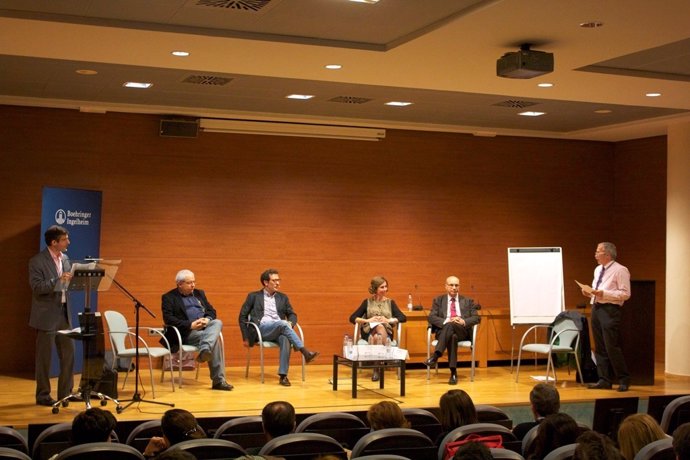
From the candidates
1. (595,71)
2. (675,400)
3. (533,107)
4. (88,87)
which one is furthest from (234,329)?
(675,400)

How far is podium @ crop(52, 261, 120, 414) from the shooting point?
7652 millimetres

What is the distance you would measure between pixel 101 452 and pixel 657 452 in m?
2.30

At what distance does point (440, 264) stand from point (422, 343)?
1352 mm

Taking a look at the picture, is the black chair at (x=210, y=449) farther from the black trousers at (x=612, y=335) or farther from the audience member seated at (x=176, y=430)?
the black trousers at (x=612, y=335)

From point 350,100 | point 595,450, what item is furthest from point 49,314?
point 595,450

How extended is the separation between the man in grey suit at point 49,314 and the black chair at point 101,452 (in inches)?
176

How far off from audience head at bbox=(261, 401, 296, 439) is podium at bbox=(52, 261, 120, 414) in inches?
144

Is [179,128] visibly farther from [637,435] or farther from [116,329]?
[637,435]

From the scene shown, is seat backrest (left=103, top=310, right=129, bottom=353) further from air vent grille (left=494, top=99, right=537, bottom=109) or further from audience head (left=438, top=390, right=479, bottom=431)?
air vent grille (left=494, top=99, right=537, bottom=109)

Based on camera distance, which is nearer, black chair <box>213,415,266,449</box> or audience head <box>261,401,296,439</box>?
audience head <box>261,401,296,439</box>

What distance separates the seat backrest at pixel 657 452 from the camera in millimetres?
3786

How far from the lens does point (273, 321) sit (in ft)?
32.4

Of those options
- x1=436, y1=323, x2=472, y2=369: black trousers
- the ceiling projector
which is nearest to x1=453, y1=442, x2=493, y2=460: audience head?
the ceiling projector

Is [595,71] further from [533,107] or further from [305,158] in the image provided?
[305,158]
